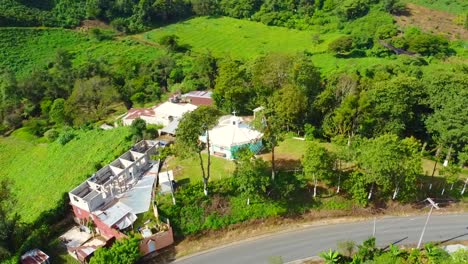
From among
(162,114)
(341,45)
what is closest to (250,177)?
(162,114)

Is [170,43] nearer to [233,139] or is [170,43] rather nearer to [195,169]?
[233,139]

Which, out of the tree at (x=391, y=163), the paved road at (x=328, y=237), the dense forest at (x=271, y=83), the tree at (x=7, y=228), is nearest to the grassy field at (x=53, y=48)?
the dense forest at (x=271, y=83)

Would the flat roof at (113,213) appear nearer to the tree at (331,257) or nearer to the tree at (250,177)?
the tree at (250,177)

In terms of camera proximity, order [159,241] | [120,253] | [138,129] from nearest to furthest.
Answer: [120,253] → [159,241] → [138,129]

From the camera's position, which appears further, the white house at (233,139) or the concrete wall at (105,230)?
the white house at (233,139)

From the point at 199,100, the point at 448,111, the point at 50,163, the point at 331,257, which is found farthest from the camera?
the point at 199,100

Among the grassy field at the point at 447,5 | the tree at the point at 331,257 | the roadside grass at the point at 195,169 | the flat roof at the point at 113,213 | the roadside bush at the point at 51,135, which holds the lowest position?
the roadside bush at the point at 51,135

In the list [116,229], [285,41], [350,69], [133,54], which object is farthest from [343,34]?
[116,229]

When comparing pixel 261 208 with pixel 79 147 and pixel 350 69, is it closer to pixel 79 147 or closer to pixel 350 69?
pixel 79 147
